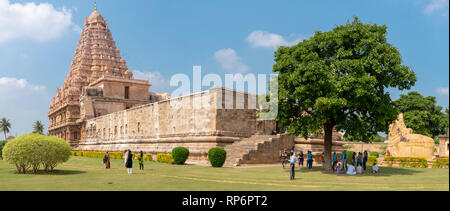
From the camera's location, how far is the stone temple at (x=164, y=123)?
26562mm

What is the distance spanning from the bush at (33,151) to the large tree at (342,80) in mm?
11724

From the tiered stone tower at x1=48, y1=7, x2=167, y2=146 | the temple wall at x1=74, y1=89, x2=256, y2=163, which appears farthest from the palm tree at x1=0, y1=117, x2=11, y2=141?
the temple wall at x1=74, y1=89, x2=256, y2=163

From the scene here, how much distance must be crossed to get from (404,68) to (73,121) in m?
54.2

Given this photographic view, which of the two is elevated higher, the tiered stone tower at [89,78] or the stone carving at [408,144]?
the tiered stone tower at [89,78]

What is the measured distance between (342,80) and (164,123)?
18520mm

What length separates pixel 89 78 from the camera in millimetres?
66812

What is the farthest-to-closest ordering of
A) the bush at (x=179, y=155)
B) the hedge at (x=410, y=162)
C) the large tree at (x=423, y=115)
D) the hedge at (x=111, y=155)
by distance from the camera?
the large tree at (x=423, y=115) < the hedge at (x=111, y=155) < the hedge at (x=410, y=162) < the bush at (x=179, y=155)

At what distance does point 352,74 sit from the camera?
1766 cm

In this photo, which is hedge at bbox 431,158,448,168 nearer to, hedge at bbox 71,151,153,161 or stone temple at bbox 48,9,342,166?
stone temple at bbox 48,9,342,166

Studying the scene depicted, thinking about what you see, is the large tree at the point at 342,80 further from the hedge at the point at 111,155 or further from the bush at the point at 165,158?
the hedge at the point at 111,155

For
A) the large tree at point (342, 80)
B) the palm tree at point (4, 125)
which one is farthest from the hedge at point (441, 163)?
the palm tree at point (4, 125)

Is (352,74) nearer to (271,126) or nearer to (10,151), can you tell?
(271,126)

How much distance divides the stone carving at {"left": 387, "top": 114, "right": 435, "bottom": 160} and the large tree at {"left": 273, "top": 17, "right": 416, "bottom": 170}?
43.1ft

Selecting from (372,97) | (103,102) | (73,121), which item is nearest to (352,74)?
(372,97)
